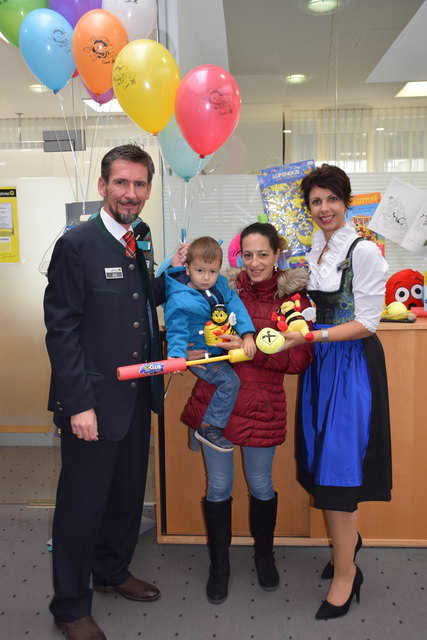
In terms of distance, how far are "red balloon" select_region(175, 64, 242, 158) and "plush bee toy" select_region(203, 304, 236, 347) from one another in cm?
67

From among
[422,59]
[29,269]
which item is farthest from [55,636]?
[422,59]

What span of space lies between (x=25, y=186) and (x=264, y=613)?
289cm

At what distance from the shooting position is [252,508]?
179cm

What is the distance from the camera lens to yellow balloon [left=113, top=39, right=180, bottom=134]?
65.9 inches

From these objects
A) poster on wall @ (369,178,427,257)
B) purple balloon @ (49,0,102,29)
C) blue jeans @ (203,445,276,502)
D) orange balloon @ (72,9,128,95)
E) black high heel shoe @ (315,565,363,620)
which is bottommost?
black high heel shoe @ (315,565,363,620)

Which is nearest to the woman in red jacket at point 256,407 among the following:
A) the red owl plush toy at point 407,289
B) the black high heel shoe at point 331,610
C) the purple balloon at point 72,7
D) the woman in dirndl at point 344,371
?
the woman in dirndl at point 344,371

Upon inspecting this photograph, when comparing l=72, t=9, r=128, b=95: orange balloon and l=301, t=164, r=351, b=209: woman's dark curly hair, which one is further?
l=72, t=9, r=128, b=95: orange balloon

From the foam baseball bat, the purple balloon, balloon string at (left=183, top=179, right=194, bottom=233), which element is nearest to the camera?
the foam baseball bat

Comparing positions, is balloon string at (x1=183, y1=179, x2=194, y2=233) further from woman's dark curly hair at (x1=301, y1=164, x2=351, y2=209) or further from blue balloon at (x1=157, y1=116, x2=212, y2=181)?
woman's dark curly hair at (x1=301, y1=164, x2=351, y2=209)

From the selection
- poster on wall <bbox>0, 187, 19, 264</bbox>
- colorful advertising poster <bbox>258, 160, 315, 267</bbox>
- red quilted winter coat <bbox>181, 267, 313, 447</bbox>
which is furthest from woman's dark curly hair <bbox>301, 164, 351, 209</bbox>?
poster on wall <bbox>0, 187, 19, 264</bbox>

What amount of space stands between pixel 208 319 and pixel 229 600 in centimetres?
105

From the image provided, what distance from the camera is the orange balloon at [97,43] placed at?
176 cm

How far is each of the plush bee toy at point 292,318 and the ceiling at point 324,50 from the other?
7.19ft

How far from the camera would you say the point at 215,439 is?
170cm
